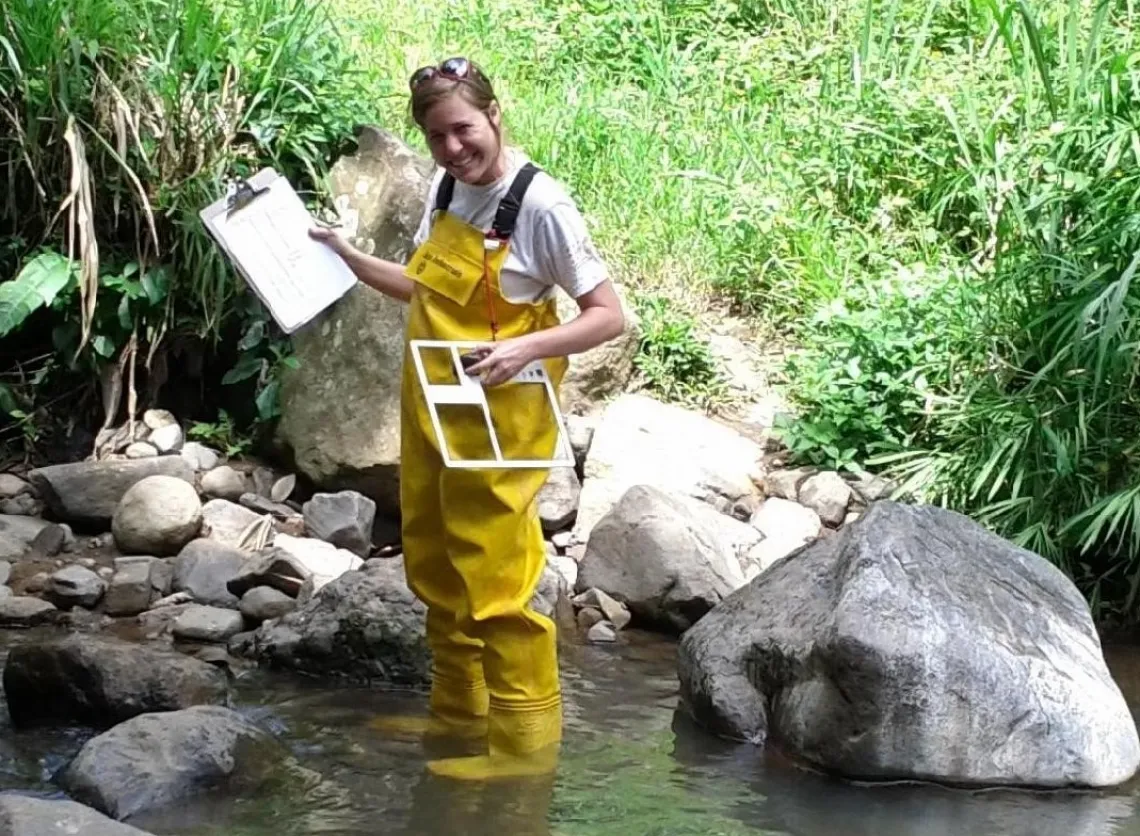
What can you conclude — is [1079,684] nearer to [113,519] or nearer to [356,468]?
[356,468]

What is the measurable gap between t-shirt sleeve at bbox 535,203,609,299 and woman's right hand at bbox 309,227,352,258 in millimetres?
570

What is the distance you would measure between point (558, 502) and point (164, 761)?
2564 millimetres

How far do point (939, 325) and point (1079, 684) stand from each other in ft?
8.10

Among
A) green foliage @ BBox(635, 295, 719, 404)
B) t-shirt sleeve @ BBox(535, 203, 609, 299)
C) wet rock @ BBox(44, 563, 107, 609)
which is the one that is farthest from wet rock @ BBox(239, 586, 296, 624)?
green foliage @ BBox(635, 295, 719, 404)

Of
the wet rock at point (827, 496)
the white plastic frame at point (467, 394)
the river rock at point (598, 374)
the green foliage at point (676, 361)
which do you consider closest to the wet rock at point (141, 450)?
the river rock at point (598, 374)

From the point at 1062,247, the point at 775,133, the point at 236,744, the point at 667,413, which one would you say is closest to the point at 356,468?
the point at 667,413

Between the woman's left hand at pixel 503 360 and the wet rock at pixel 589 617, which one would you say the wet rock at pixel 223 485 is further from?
the woman's left hand at pixel 503 360

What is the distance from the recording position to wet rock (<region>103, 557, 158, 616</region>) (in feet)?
17.4

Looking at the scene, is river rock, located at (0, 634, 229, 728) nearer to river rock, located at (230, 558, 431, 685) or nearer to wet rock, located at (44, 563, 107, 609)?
river rock, located at (230, 558, 431, 685)

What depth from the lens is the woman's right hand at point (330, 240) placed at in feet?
12.8

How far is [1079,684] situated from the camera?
14.3ft

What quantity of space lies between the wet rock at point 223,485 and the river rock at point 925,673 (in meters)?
2.17

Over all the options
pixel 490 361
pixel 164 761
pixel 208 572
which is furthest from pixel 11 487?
pixel 490 361

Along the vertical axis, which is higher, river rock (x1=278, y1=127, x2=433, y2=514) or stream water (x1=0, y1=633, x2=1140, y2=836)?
river rock (x1=278, y1=127, x2=433, y2=514)
